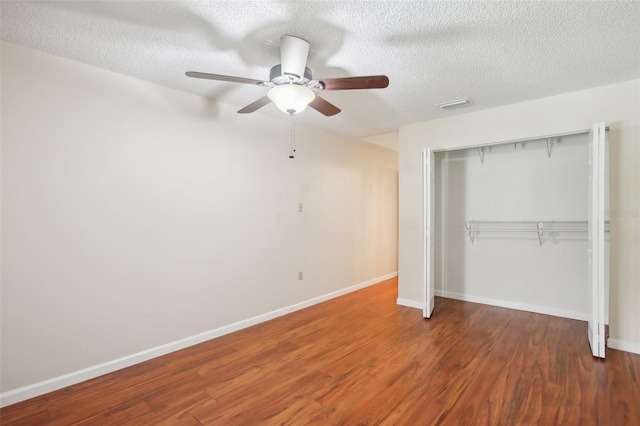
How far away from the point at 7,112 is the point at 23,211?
0.71 metres

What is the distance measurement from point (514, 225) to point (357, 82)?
3443mm

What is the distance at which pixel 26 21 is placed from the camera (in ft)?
6.49

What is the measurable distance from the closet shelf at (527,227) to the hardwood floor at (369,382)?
1.15 m

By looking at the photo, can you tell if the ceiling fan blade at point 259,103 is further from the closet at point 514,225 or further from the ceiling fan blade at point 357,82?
the closet at point 514,225

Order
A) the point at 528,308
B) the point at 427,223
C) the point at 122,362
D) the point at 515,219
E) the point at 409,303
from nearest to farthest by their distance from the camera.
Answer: the point at 122,362, the point at 427,223, the point at 528,308, the point at 515,219, the point at 409,303

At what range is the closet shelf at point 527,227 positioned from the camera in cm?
379

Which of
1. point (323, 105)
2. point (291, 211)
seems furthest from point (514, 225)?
point (323, 105)

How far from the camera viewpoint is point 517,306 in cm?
416

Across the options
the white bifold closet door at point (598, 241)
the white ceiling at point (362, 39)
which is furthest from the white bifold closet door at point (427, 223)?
the white bifold closet door at point (598, 241)

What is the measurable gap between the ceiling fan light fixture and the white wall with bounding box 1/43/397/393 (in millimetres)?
1459

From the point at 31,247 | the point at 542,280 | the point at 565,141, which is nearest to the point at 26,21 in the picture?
the point at 31,247

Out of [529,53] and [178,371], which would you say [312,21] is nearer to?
[529,53]

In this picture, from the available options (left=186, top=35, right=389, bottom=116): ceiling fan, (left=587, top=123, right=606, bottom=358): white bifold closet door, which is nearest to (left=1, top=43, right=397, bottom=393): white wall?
(left=186, top=35, right=389, bottom=116): ceiling fan

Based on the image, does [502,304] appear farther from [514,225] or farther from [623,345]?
[623,345]
